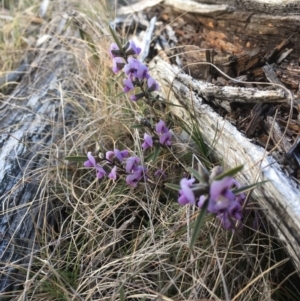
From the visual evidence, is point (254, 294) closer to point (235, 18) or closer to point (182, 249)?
point (182, 249)

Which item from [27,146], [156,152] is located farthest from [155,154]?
[27,146]

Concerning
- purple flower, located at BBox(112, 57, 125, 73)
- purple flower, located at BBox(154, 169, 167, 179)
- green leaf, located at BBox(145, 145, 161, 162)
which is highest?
purple flower, located at BBox(112, 57, 125, 73)

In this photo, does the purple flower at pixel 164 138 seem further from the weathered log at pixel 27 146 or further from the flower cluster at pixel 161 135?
the weathered log at pixel 27 146

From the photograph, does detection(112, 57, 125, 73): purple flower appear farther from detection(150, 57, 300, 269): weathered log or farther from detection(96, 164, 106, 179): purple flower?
detection(96, 164, 106, 179): purple flower

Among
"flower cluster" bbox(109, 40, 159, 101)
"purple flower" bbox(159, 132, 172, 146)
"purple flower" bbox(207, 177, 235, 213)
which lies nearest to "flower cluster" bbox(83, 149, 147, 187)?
"purple flower" bbox(159, 132, 172, 146)

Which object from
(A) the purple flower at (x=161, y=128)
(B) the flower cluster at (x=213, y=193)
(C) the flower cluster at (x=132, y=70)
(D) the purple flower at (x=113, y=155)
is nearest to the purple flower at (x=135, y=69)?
(C) the flower cluster at (x=132, y=70)

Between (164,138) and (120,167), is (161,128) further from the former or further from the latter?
(120,167)

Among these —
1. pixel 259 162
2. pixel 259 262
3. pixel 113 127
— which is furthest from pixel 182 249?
pixel 113 127
